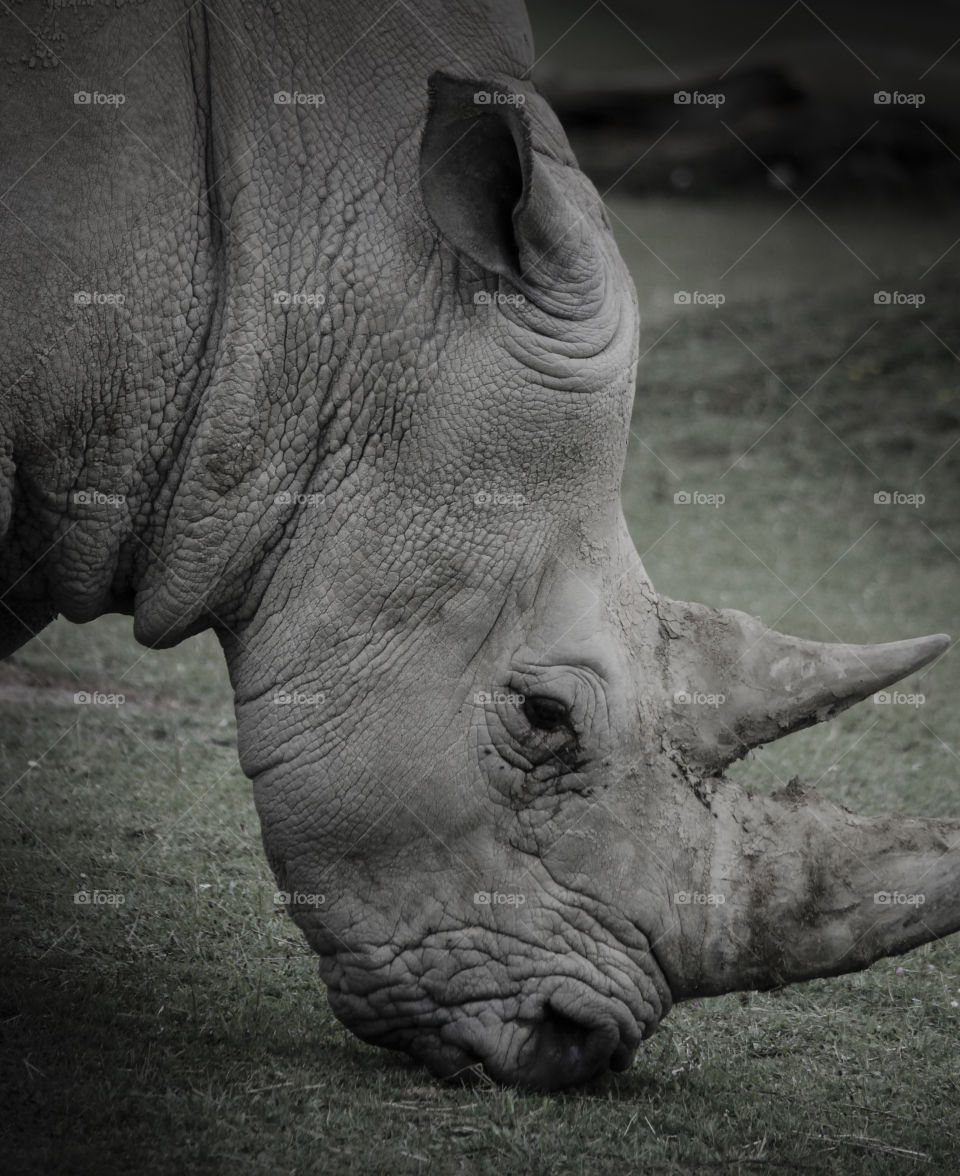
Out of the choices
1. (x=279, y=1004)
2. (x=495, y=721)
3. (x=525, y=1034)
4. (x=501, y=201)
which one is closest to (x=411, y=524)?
(x=495, y=721)

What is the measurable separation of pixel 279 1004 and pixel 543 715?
139cm

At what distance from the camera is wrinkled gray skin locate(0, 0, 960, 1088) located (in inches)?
169

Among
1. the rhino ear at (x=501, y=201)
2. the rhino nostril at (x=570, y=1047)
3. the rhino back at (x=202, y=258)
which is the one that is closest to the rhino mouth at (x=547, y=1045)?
the rhino nostril at (x=570, y=1047)

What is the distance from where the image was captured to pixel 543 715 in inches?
172

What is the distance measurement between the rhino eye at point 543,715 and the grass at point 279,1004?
3.18 ft

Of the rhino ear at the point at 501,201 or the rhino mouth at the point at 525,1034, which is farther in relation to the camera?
the rhino mouth at the point at 525,1034

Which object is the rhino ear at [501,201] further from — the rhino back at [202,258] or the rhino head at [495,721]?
the rhino back at [202,258]

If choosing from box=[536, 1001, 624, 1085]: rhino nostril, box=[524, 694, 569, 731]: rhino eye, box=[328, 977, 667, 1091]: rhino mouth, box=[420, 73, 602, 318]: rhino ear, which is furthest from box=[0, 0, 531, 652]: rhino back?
box=[536, 1001, 624, 1085]: rhino nostril

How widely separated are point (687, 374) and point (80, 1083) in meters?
10.6

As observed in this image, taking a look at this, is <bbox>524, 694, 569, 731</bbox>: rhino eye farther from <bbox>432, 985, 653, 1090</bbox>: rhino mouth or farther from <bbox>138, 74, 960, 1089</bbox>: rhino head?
<bbox>432, 985, 653, 1090</bbox>: rhino mouth

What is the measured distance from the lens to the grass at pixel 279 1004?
13.4 feet

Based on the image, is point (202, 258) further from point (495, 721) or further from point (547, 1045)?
point (547, 1045)

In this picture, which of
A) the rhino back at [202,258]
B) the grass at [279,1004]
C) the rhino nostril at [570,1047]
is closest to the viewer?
the grass at [279,1004]

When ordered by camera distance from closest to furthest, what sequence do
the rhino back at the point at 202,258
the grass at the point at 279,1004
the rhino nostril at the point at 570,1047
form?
the grass at the point at 279,1004 → the rhino back at the point at 202,258 → the rhino nostril at the point at 570,1047
